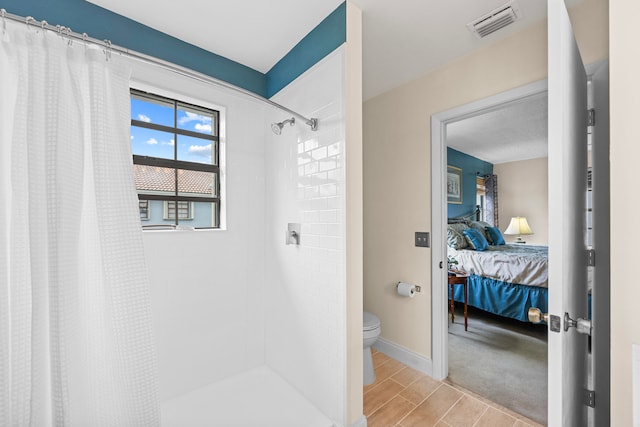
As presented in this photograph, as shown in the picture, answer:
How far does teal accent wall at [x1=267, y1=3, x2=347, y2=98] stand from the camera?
Answer: 5.00ft

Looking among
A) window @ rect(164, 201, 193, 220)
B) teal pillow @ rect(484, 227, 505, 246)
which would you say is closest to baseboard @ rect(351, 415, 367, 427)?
window @ rect(164, 201, 193, 220)

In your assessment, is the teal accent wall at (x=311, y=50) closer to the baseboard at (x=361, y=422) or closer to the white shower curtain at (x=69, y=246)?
the white shower curtain at (x=69, y=246)

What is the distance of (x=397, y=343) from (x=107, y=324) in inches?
83.3

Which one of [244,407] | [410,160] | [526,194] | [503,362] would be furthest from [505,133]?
[244,407]

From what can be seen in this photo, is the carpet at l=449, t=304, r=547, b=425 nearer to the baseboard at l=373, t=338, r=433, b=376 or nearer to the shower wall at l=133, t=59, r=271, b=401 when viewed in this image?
the baseboard at l=373, t=338, r=433, b=376

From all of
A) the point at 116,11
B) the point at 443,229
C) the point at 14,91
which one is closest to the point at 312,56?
the point at 116,11

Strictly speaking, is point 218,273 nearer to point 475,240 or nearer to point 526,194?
point 475,240

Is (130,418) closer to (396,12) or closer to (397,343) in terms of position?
(397,343)

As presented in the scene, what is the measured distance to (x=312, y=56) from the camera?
172 cm

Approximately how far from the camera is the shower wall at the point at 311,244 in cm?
155

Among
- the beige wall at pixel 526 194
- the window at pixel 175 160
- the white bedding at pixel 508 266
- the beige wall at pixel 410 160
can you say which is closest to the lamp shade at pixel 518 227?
the beige wall at pixel 526 194

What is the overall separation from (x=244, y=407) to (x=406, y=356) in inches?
51.5
